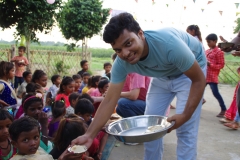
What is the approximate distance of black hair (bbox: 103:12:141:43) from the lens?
5.86ft

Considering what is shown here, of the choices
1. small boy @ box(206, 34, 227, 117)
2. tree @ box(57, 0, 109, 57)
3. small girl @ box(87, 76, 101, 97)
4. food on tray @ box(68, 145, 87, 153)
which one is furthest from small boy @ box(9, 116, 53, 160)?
tree @ box(57, 0, 109, 57)

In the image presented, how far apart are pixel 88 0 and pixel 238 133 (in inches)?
340

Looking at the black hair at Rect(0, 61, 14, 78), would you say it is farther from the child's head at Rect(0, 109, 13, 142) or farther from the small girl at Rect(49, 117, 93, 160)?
the small girl at Rect(49, 117, 93, 160)

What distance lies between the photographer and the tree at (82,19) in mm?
10984

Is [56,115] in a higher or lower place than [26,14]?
lower

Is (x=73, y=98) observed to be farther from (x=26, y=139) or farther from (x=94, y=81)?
(x=26, y=139)

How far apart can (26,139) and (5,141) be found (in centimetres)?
47

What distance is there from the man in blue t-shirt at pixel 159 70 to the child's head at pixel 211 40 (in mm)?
3529

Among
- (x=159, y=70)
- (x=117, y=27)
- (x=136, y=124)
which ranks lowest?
(x=136, y=124)

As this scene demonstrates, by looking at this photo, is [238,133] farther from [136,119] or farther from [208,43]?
[136,119]

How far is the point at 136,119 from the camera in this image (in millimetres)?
2357

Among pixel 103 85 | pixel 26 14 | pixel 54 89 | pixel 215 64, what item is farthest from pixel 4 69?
pixel 215 64

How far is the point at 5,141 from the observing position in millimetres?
2369

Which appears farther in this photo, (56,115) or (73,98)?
(73,98)
